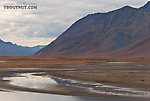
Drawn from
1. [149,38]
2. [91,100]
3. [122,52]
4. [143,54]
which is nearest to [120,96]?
[91,100]

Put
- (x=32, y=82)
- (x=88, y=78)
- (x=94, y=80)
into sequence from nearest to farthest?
(x=32, y=82), (x=94, y=80), (x=88, y=78)

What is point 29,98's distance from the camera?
18250mm

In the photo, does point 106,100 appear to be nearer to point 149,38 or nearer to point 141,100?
point 141,100

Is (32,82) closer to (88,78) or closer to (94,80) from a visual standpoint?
(94,80)

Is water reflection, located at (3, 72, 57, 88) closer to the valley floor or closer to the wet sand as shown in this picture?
the valley floor

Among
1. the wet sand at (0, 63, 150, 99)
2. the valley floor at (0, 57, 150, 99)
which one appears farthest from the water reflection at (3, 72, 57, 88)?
the wet sand at (0, 63, 150, 99)

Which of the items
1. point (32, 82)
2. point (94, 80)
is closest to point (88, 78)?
point (94, 80)

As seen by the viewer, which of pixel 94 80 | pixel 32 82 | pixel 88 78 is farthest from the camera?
pixel 88 78

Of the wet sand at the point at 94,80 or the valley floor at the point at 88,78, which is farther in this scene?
the valley floor at the point at 88,78

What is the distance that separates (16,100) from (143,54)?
555ft

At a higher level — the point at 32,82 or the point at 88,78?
the point at 32,82

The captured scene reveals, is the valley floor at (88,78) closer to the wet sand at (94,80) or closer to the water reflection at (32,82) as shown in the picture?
the wet sand at (94,80)

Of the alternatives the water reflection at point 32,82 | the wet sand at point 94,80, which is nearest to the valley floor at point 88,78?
the wet sand at point 94,80

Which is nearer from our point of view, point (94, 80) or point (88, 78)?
point (94, 80)
